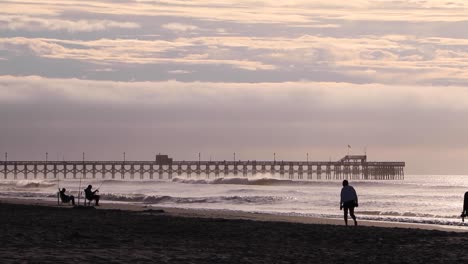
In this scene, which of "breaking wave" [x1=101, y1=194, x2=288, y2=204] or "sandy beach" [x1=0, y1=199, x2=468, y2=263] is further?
"breaking wave" [x1=101, y1=194, x2=288, y2=204]

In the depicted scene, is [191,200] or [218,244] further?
[191,200]

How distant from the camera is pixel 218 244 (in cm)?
1527

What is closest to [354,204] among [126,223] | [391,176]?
[126,223]

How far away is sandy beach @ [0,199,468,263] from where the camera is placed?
12.8 meters

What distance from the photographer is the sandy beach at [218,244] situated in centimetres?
1277

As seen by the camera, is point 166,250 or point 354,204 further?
point 354,204

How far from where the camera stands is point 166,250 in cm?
1386

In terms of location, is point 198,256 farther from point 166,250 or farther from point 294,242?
point 294,242

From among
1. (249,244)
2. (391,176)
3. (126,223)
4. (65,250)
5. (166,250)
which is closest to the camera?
(65,250)

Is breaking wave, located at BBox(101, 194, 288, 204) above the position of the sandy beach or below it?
above

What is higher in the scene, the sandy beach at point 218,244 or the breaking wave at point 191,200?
the breaking wave at point 191,200

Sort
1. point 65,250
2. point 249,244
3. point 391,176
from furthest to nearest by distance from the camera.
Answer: point 391,176 → point 249,244 → point 65,250

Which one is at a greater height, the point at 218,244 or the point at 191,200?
the point at 191,200

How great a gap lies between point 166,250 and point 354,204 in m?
8.37
